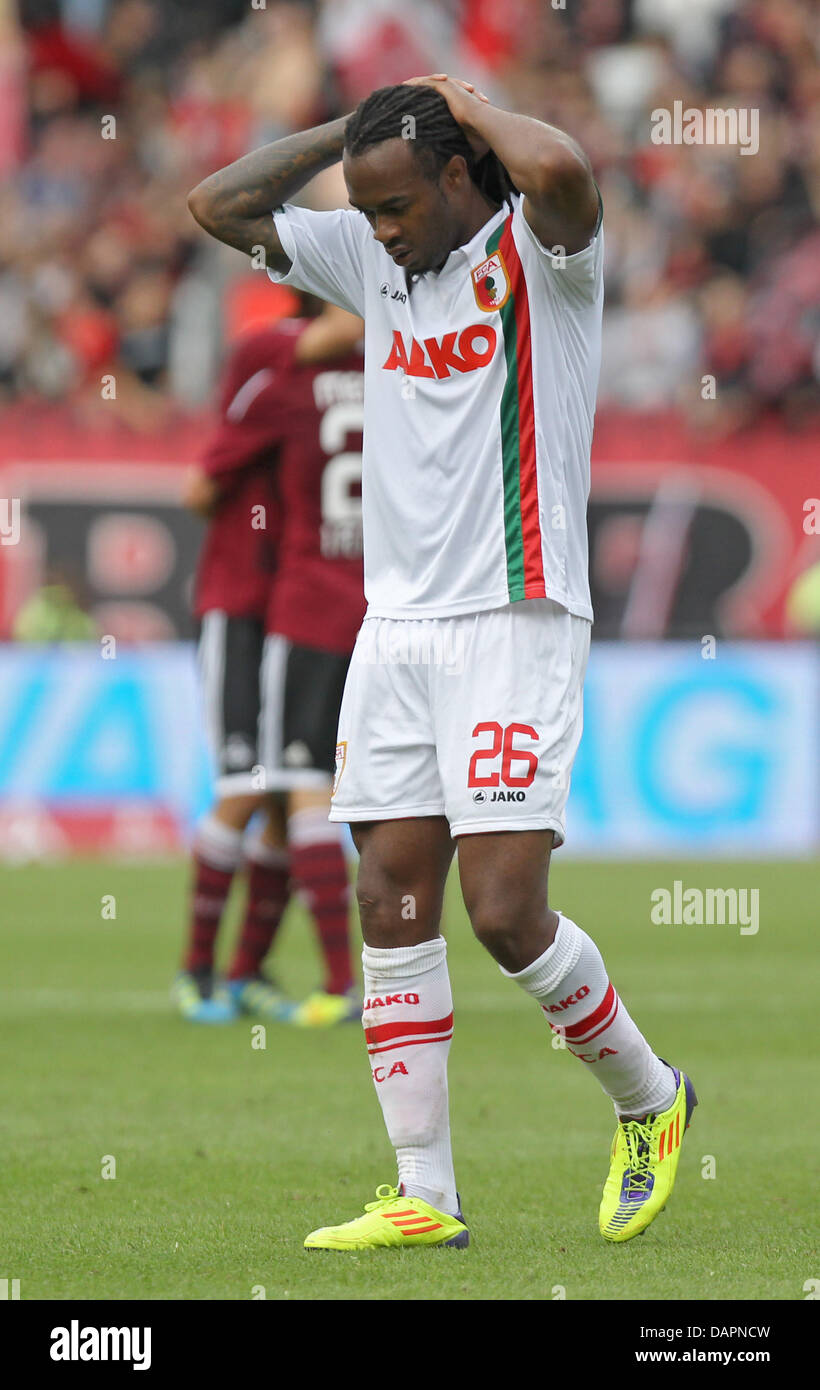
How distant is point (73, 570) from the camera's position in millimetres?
16203

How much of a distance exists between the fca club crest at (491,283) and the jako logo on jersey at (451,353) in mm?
43

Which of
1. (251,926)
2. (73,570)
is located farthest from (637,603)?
(251,926)

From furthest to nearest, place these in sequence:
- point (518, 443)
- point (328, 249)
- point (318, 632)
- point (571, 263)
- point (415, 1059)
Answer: point (318, 632), point (328, 249), point (415, 1059), point (518, 443), point (571, 263)

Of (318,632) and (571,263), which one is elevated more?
(571,263)

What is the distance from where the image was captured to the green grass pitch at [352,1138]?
3.82 m

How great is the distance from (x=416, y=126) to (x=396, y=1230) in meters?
2.10

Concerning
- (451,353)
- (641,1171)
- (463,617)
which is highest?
(451,353)

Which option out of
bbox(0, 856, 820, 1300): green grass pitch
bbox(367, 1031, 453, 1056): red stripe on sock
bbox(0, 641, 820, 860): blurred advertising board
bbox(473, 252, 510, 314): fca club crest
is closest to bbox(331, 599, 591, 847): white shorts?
bbox(367, 1031, 453, 1056): red stripe on sock

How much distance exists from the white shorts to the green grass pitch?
85cm

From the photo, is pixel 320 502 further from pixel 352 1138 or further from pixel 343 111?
pixel 343 111

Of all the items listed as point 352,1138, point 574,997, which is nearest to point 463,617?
point 574,997

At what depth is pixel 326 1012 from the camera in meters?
7.44

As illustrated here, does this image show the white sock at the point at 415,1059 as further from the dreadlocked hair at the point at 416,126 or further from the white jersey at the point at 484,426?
the dreadlocked hair at the point at 416,126

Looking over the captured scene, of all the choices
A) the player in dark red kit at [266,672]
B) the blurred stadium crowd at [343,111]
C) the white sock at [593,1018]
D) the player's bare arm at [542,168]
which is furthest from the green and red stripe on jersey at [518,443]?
the blurred stadium crowd at [343,111]
